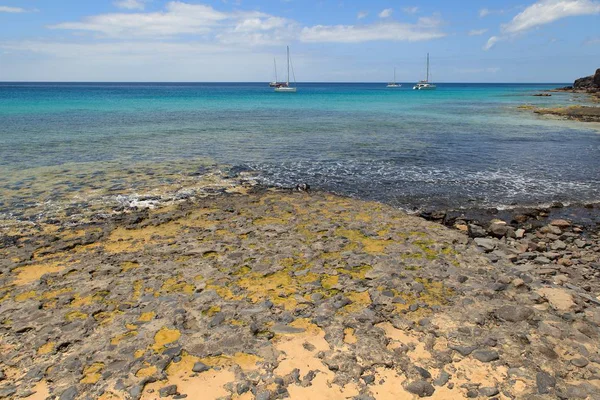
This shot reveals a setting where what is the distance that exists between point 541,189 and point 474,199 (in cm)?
445

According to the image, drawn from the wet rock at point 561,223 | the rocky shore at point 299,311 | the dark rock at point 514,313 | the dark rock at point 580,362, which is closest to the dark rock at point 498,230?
the rocky shore at point 299,311

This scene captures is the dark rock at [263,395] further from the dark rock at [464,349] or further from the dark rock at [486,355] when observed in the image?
the dark rock at [486,355]

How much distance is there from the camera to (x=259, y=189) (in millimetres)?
19562

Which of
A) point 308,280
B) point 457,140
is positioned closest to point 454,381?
point 308,280

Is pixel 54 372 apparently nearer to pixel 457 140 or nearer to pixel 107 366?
pixel 107 366

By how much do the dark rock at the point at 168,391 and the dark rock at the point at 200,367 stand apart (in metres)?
0.48

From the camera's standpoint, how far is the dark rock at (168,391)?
262 inches

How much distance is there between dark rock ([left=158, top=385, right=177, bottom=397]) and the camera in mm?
6646

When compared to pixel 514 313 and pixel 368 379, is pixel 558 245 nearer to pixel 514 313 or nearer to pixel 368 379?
pixel 514 313

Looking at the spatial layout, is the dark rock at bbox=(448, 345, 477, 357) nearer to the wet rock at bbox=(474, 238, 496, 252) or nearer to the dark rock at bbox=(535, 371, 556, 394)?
the dark rock at bbox=(535, 371, 556, 394)

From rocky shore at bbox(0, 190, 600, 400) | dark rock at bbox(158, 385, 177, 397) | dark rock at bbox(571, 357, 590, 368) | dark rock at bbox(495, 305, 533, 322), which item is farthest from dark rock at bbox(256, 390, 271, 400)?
dark rock at bbox(571, 357, 590, 368)

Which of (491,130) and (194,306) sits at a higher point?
(491,130)

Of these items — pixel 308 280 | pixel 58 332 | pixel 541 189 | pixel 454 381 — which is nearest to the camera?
pixel 454 381

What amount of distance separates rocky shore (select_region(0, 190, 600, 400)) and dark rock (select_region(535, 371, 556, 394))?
2cm
